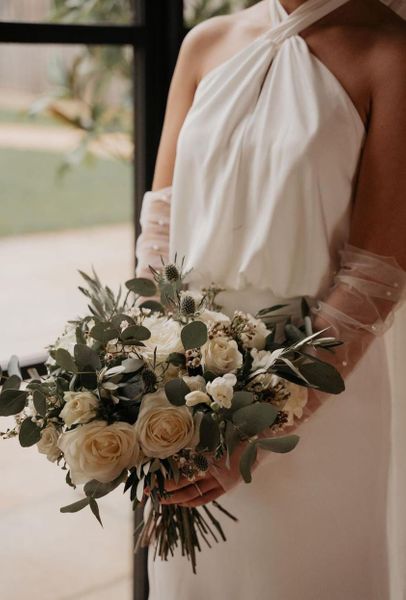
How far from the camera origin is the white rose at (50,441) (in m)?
1.45

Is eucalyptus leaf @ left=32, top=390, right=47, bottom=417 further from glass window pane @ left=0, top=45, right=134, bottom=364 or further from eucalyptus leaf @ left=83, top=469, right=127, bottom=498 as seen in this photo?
glass window pane @ left=0, top=45, right=134, bottom=364

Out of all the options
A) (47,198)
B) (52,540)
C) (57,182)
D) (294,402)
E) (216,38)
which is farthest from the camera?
(47,198)

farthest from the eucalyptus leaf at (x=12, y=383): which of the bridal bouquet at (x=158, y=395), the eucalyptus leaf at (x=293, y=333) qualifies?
the eucalyptus leaf at (x=293, y=333)

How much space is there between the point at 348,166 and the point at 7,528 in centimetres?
175

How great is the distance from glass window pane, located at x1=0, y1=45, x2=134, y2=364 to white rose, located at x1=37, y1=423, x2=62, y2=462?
0.60 metres

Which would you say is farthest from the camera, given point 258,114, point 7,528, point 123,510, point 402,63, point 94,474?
point 123,510

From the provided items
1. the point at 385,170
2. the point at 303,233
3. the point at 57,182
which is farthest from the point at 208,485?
the point at 57,182

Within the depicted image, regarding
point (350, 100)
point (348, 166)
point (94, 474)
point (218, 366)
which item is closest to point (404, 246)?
point (348, 166)

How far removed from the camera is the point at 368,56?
5.52ft

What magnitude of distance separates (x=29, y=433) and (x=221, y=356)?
338 mm

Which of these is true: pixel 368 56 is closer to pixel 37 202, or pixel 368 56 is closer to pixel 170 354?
pixel 170 354

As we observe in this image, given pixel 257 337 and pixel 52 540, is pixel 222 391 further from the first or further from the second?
pixel 52 540

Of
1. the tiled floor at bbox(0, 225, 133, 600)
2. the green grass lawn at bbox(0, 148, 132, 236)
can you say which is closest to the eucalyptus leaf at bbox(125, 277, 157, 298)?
the tiled floor at bbox(0, 225, 133, 600)

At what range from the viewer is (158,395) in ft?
4.70
